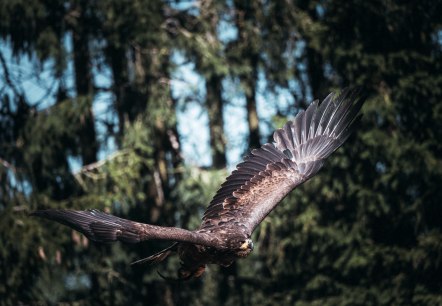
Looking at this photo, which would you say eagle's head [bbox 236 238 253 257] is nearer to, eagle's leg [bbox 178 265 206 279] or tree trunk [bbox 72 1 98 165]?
eagle's leg [bbox 178 265 206 279]

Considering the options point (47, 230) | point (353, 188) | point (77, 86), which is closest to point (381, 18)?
point (353, 188)

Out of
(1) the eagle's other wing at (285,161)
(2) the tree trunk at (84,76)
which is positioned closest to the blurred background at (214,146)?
(2) the tree trunk at (84,76)

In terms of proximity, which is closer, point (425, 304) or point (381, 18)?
point (425, 304)

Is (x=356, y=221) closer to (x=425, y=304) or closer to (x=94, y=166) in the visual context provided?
(x=425, y=304)

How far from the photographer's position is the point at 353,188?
15.8m

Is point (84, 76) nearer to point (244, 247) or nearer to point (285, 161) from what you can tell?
point (285, 161)

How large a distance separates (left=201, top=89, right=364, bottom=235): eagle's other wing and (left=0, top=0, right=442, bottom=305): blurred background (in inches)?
174

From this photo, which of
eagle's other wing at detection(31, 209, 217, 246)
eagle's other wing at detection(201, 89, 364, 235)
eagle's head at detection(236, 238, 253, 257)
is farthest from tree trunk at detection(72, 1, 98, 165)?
eagle's other wing at detection(31, 209, 217, 246)

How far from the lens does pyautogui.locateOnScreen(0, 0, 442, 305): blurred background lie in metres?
15.1

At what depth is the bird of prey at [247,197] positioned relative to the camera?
27.3ft

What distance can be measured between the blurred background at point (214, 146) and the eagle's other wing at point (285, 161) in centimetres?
442

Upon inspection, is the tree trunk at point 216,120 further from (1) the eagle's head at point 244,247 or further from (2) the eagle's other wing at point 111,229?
(2) the eagle's other wing at point 111,229

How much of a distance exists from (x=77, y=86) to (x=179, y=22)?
2054mm

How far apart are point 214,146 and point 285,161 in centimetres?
729
